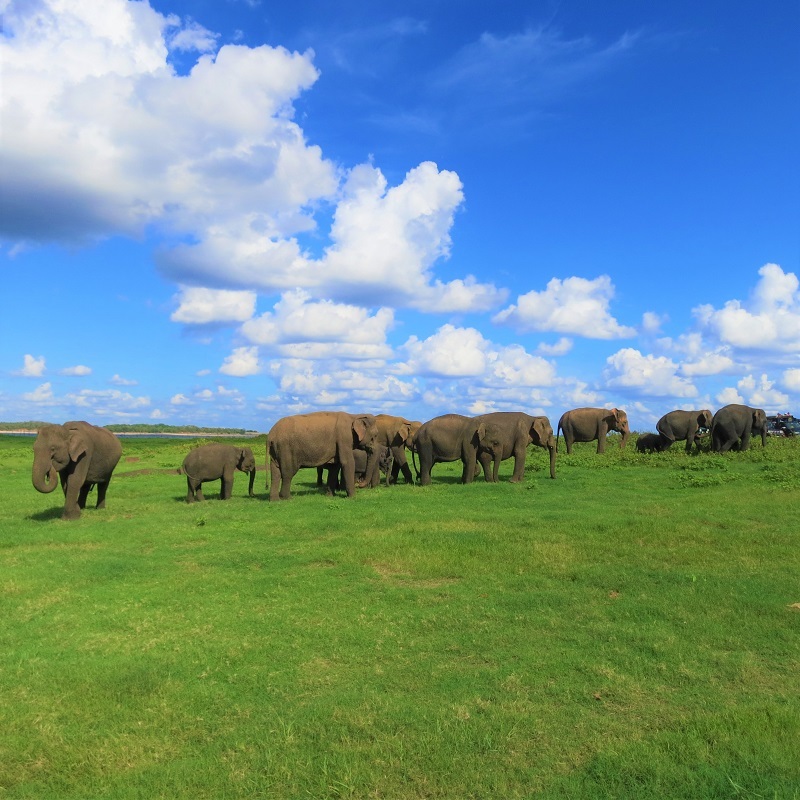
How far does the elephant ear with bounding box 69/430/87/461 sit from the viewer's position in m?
17.0

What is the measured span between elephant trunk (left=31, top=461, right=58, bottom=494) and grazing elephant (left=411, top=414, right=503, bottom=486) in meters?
12.4

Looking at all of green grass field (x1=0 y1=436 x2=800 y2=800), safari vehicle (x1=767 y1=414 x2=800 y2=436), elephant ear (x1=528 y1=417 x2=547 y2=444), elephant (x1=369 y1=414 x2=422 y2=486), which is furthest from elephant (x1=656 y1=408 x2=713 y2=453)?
green grass field (x1=0 y1=436 x2=800 y2=800)

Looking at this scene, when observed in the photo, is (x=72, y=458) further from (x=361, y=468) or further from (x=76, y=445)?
(x=361, y=468)

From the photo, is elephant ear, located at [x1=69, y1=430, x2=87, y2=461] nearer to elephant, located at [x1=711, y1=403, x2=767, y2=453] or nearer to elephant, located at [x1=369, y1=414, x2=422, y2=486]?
elephant, located at [x1=369, y1=414, x2=422, y2=486]

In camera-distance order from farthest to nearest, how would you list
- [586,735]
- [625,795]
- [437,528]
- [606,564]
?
[437,528] → [606,564] → [586,735] → [625,795]

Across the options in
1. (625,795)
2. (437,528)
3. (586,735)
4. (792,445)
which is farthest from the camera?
(792,445)

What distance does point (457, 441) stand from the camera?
24922 mm

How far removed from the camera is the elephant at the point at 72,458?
16.7 m

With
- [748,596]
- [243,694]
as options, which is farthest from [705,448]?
[243,694]

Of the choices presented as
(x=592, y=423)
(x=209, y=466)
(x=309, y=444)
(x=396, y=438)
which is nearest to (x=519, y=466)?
(x=396, y=438)

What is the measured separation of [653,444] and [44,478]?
30.8 m

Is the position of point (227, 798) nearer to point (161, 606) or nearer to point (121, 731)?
point (121, 731)

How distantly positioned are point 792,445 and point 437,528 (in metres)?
26.5

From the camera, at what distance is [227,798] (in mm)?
5152
